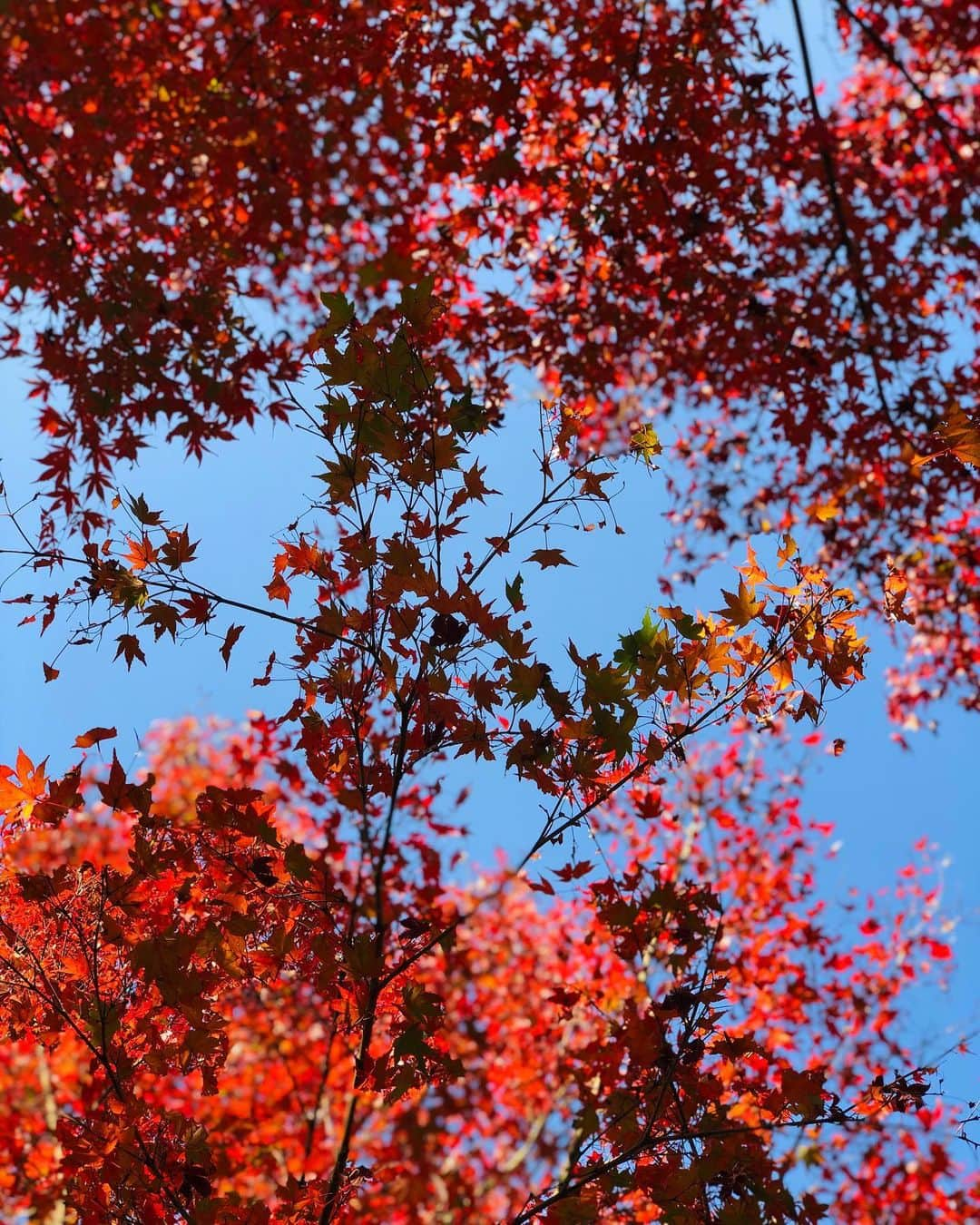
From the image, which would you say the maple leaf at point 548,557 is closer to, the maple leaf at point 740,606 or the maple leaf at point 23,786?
the maple leaf at point 740,606

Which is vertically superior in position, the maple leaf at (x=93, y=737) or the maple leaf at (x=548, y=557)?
the maple leaf at (x=548, y=557)

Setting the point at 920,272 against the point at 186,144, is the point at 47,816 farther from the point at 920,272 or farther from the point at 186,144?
the point at 920,272

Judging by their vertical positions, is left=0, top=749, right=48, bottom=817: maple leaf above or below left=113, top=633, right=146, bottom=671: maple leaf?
below

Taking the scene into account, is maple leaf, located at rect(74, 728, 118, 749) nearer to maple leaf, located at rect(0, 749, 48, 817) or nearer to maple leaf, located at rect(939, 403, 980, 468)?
maple leaf, located at rect(0, 749, 48, 817)

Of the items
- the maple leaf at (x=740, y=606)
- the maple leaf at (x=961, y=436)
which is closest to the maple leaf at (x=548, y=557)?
the maple leaf at (x=740, y=606)

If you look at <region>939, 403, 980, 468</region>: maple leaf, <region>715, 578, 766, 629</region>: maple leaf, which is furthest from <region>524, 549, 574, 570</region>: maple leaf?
<region>939, 403, 980, 468</region>: maple leaf

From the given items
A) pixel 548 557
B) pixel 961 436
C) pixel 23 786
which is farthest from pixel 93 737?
pixel 961 436

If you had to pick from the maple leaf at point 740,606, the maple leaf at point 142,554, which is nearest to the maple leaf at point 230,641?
the maple leaf at point 142,554

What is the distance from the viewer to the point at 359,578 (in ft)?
8.25

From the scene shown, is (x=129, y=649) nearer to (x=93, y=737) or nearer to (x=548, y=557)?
(x=93, y=737)

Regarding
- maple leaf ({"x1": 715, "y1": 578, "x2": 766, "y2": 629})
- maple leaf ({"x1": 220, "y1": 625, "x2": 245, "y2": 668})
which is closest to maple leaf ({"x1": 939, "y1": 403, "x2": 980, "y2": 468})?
maple leaf ({"x1": 715, "y1": 578, "x2": 766, "y2": 629})

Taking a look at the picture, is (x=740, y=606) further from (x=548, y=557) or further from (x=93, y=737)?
(x=93, y=737)

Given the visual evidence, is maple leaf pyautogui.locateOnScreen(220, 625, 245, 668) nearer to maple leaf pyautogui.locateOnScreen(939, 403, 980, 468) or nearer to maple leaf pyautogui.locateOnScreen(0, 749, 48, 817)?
maple leaf pyautogui.locateOnScreen(0, 749, 48, 817)

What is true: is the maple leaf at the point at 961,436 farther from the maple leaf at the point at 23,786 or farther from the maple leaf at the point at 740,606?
the maple leaf at the point at 23,786
